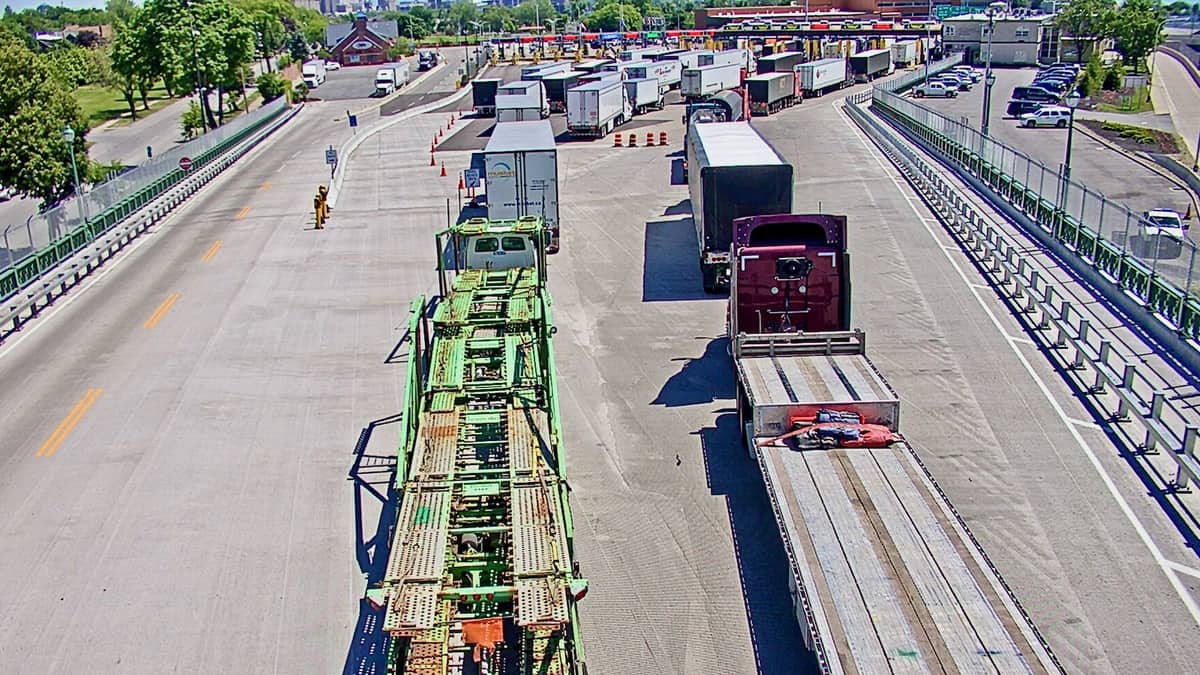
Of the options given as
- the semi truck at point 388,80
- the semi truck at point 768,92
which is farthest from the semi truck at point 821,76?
the semi truck at point 388,80

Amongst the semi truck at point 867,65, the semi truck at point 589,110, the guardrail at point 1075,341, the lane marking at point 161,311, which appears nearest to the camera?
the guardrail at point 1075,341

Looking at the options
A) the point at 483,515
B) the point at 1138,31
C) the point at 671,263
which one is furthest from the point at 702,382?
the point at 1138,31

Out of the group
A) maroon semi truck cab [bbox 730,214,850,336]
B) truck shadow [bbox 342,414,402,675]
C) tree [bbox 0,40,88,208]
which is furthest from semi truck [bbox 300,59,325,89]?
truck shadow [bbox 342,414,402,675]

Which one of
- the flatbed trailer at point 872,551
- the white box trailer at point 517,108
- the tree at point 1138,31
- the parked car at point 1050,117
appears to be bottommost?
the flatbed trailer at point 872,551

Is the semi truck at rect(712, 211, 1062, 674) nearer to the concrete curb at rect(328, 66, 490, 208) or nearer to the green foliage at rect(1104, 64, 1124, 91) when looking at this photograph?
the concrete curb at rect(328, 66, 490, 208)

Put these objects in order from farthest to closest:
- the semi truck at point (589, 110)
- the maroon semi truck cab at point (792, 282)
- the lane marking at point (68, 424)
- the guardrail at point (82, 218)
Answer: the semi truck at point (589, 110) → the guardrail at point (82, 218) → the maroon semi truck cab at point (792, 282) → the lane marking at point (68, 424)

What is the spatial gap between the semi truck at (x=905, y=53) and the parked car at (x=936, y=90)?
91.2 feet

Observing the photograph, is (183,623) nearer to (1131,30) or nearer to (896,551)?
(896,551)

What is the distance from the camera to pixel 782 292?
18656mm

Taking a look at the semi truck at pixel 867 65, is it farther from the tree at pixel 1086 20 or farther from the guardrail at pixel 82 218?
the guardrail at pixel 82 218

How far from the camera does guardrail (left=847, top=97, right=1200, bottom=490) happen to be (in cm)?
1590

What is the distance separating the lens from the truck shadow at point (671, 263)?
2605 centimetres

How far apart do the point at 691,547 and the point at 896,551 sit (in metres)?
3.23

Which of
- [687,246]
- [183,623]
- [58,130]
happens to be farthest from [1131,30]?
[183,623]
